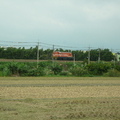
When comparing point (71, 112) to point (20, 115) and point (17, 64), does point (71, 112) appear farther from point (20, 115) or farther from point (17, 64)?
point (17, 64)

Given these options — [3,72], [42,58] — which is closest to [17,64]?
[3,72]

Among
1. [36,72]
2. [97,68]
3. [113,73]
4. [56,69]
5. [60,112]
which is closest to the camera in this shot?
[60,112]

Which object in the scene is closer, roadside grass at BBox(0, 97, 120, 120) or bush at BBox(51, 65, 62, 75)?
roadside grass at BBox(0, 97, 120, 120)

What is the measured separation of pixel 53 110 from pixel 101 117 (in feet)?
6.45

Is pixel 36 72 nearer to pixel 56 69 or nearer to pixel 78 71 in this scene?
pixel 56 69

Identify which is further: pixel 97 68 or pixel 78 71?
pixel 97 68

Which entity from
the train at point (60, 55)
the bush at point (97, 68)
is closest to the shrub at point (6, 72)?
the bush at point (97, 68)

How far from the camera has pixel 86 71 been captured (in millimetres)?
37250

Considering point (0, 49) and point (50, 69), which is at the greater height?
point (0, 49)

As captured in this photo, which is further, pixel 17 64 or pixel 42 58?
pixel 42 58

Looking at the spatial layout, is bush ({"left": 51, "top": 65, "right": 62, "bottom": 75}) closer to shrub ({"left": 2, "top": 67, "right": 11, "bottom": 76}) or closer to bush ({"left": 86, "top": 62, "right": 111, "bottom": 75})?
bush ({"left": 86, "top": 62, "right": 111, "bottom": 75})

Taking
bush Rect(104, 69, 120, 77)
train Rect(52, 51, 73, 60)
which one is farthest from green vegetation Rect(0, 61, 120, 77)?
train Rect(52, 51, 73, 60)

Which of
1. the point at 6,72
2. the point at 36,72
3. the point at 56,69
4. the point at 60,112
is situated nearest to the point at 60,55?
the point at 56,69

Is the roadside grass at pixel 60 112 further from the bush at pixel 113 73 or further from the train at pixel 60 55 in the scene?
the train at pixel 60 55
